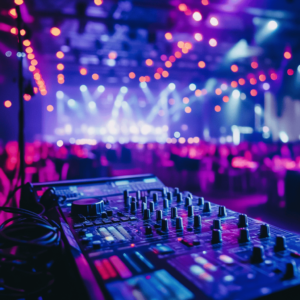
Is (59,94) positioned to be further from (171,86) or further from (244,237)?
(244,237)

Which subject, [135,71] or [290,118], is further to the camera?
[135,71]

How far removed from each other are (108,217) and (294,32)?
8.69 m

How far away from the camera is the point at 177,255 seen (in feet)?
2.23

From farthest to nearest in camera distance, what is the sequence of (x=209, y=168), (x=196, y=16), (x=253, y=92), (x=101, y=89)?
1. (x=101, y=89)
2. (x=253, y=92)
3. (x=209, y=168)
4. (x=196, y=16)

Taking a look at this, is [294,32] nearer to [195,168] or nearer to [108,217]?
[195,168]

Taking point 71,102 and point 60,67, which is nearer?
point 60,67

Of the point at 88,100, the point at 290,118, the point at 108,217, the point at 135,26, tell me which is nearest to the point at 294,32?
the point at 290,118

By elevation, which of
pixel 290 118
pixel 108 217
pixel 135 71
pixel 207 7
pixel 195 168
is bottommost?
pixel 195 168

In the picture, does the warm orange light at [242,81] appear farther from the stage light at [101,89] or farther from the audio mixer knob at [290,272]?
the audio mixer knob at [290,272]

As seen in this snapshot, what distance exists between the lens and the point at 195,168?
6.84 m

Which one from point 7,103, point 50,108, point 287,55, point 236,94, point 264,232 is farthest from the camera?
point 236,94

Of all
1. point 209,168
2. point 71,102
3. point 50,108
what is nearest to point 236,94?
point 209,168

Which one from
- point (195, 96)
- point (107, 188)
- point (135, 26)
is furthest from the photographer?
point (195, 96)

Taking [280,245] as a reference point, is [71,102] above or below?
above
